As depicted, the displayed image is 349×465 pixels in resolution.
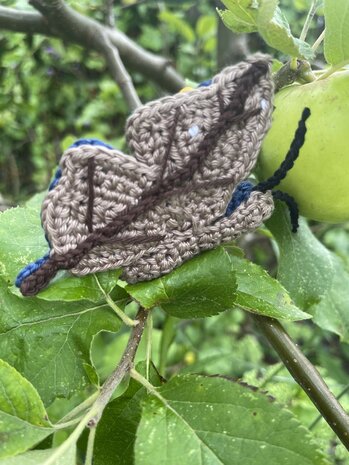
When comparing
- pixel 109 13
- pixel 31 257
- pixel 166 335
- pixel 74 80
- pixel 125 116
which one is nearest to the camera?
pixel 31 257

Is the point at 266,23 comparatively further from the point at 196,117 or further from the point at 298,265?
the point at 298,265

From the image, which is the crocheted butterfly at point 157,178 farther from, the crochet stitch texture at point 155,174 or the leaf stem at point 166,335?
the leaf stem at point 166,335

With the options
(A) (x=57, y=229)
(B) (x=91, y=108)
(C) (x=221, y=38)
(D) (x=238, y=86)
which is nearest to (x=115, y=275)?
(A) (x=57, y=229)

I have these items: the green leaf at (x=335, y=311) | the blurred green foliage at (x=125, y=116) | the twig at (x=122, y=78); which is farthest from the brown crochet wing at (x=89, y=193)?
the blurred green foliage at (x=125, y=116)

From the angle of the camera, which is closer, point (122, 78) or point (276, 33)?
point (276, 33)

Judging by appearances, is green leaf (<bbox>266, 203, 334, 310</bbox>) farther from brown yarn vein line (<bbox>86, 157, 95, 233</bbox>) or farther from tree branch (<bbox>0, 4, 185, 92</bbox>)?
tree branch (<bbox>0, 4, 185, 92</bbox>)

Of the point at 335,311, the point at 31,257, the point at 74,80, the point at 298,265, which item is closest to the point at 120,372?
the point at 31,257
